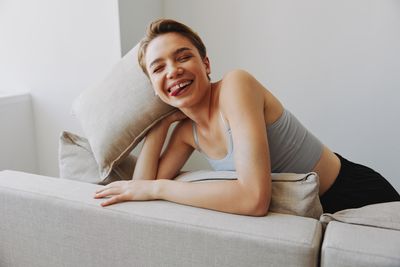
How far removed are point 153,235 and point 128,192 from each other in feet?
0.53

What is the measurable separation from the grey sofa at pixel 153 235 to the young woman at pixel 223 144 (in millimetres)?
53

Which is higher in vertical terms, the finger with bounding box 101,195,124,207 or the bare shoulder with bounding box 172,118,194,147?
the bare shoulder with bounding box 172,118,194,147

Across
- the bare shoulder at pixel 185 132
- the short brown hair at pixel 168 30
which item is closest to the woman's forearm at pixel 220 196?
the bare shoulder at pixel 185 132

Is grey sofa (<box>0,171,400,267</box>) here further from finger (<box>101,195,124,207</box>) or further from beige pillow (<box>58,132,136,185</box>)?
beige pillow (<box>58,132,136,185</box>)

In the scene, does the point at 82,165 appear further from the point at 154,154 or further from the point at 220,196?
the point at 220,196

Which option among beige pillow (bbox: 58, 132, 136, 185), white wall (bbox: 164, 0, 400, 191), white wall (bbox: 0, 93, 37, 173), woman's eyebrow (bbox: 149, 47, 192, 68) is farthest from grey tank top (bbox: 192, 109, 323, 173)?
white wall (bbox: 0, 93, 37, 173)

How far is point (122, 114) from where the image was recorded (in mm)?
1204

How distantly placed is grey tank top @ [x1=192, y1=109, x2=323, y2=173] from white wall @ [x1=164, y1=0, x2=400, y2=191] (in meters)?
0.79

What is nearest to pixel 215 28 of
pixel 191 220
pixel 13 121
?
pixel 13 121

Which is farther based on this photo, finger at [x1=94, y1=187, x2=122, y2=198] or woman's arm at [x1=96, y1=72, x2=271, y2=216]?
finger at [x1=94, y1=187, x2=122, y2=198]

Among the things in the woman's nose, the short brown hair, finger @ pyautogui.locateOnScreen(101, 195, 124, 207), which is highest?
the short brown hair

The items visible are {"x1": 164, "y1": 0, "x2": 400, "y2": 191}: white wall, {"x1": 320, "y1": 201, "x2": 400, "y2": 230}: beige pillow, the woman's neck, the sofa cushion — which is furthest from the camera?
{"x1": 164, "y1": 0, "x2": 400, "y2": 191}: white wall

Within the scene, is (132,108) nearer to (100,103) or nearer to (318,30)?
(100,103)

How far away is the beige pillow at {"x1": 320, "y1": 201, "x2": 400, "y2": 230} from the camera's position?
80 cm
